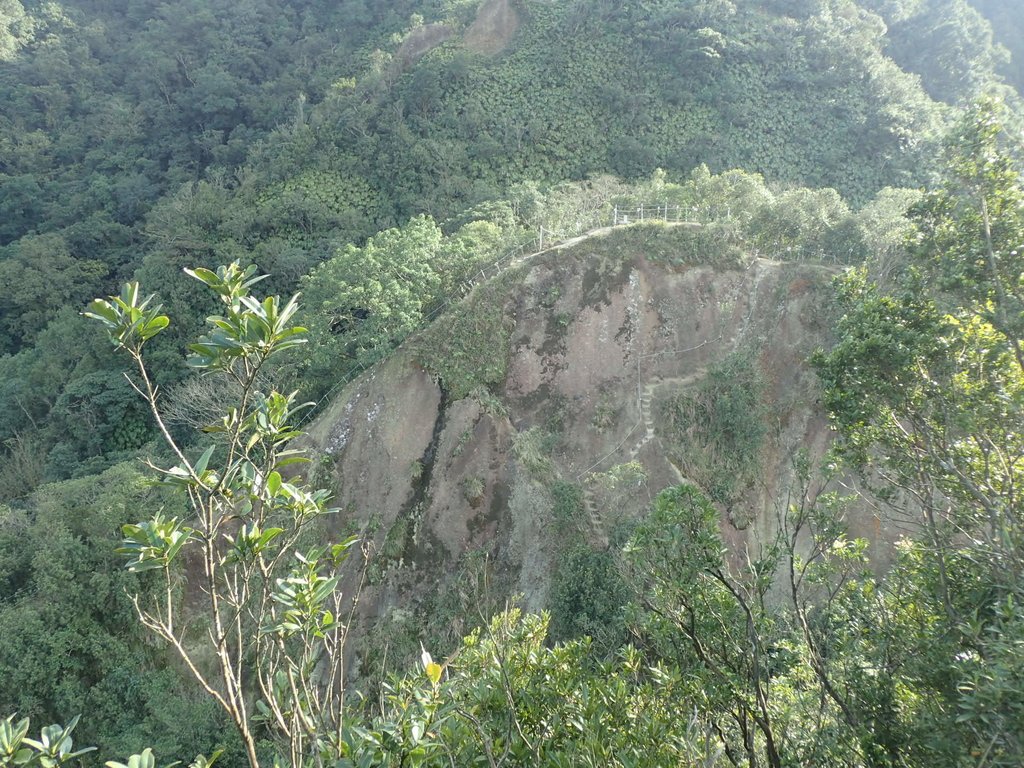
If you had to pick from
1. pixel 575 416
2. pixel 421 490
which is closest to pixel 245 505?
pixel 421 490

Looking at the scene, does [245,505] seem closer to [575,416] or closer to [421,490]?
[421,490]

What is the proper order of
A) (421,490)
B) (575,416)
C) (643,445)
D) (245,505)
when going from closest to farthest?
(245,505), (421,490), (643,445), (575,416)

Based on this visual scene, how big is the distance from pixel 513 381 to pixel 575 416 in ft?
7.38

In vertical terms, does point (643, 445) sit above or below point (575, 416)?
below

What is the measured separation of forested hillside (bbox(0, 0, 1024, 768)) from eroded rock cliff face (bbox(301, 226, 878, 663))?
119 millimetres

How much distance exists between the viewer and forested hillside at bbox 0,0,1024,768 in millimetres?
4469

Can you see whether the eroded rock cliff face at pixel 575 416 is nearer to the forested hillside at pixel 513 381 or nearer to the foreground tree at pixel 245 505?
the forested hillside at pixel 513 381

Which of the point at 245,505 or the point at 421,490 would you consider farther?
the point at 421,490

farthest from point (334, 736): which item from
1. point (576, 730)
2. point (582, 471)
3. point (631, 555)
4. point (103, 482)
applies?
point (103, 482)

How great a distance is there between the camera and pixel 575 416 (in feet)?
61.6

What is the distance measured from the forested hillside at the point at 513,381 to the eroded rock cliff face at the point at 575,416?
12 cm

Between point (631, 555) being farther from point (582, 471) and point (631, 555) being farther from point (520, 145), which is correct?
point (520, 145)

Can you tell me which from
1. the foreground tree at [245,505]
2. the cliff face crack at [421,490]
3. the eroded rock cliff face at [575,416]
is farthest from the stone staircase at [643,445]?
the foreground tree at [245,505]

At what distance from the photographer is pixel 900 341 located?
22.4 ft
